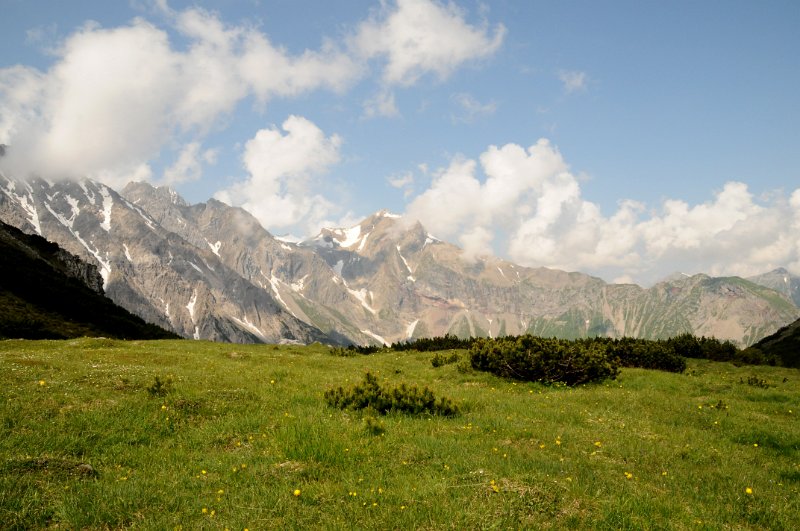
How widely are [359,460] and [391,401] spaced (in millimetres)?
5121

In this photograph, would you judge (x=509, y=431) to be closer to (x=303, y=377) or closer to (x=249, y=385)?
(x=249, y=385)

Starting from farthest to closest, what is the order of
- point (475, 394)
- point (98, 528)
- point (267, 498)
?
point (475, 394)
point (267, 498)
point (98, 528)

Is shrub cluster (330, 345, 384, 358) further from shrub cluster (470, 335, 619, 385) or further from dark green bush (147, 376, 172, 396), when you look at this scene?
dark green bush (147, 376, 172, 396)

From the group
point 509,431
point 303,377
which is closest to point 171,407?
point 303,377

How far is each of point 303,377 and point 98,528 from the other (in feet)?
48.9

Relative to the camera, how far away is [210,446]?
11.9 metres

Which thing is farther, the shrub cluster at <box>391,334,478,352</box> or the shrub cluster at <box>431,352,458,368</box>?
the shrub cluster at <box>391,334,478,352</box>

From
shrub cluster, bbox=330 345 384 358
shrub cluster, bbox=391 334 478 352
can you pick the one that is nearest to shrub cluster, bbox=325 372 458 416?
shrub cluster, bbox=330 345 384 358

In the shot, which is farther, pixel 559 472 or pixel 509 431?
pixel 509 431

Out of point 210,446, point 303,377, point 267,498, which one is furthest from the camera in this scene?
point 303,377

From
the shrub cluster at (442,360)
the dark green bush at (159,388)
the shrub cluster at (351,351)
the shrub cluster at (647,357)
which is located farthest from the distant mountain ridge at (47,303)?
the shrub cluster at (647,357)

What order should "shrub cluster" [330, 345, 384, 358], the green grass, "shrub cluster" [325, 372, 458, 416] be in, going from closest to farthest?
the green grass → "shrub cluster" [325, 372, 458, 416] → "shrub cluster" [330, 345, 384, 358]

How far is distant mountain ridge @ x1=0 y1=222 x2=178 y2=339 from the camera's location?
5539 cm

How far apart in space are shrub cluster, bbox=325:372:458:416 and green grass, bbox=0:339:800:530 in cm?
65
